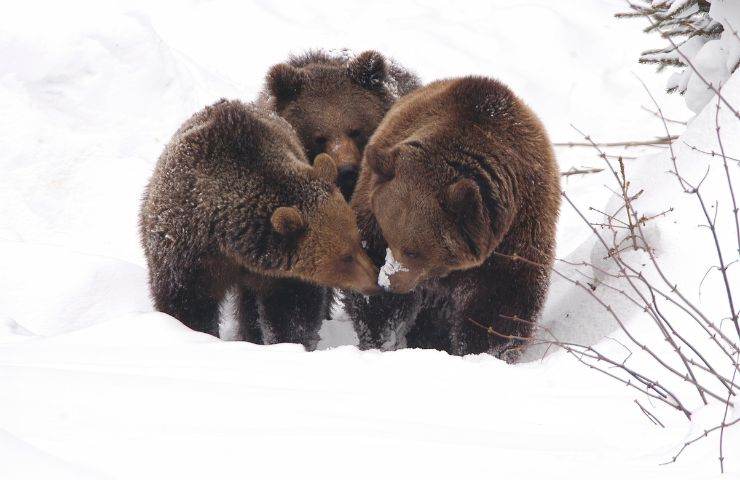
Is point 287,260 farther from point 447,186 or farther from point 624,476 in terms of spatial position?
point 624,476

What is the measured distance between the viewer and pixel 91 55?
925 cm

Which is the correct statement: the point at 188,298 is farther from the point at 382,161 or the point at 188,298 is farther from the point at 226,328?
the point at 226,328

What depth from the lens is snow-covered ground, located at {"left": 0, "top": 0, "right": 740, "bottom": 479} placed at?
2.67 metres

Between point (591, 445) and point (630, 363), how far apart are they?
112cm

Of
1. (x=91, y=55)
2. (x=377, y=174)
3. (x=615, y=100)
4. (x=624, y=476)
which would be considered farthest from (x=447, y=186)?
(x=615, y=100)

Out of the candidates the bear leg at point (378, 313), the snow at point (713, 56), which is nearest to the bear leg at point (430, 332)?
the bear leg at point (378, 313)

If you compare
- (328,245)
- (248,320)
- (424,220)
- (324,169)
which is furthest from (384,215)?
(248,320)

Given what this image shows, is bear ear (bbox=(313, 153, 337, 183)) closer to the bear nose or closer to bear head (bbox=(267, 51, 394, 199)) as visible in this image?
the bear nose

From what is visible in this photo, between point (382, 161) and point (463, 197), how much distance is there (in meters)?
0.56

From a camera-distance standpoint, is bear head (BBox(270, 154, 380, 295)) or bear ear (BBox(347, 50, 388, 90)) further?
bear ear (BBox(347, 50, 388, 90))

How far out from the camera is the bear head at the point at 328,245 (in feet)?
16.8

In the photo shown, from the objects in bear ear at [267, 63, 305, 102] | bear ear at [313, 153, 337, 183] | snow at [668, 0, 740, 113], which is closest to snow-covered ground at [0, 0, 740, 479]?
snow at [668, 0, 740, 113]

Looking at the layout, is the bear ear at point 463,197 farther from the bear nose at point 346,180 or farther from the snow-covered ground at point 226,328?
the bear nose at point 346,180

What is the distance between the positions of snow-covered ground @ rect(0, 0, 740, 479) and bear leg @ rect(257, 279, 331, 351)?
0.94 m
